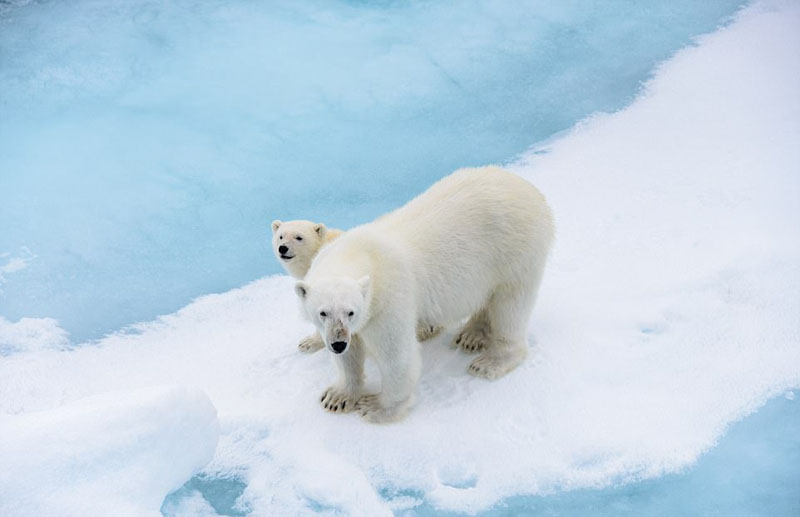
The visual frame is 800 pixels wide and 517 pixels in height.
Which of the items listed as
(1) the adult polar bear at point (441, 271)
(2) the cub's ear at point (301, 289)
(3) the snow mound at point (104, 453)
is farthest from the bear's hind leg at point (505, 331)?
(3) the snow mound at point (104, 453)

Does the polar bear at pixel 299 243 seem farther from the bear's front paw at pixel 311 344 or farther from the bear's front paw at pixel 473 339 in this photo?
the bear's front paw at pixel 311 344

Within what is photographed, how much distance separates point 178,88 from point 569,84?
108 inches

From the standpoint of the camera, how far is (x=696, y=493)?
3.12 metres

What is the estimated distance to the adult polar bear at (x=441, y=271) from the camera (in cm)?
316

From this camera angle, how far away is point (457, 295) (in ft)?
11.1

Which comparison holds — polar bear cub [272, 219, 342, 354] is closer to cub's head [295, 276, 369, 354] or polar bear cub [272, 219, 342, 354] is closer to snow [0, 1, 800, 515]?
snow [0, 1, 800, 515]

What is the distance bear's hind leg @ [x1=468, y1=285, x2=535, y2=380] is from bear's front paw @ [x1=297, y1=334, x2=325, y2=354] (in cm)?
66

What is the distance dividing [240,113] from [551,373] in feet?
11.0

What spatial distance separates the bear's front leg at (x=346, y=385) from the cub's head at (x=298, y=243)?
46 centimetres

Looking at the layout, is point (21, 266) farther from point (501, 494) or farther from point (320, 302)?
point (501, 494)

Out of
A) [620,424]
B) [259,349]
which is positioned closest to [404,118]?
[259,349]

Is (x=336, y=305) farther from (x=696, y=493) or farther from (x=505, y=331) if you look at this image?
(x=696, y=493)

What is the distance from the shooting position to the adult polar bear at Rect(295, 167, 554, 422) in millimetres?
3164

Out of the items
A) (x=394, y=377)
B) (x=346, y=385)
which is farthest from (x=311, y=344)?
(x=394, y=377)
